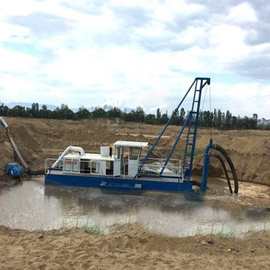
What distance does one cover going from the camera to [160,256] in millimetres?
11758

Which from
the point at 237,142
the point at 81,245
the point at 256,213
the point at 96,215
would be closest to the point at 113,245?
the point at 81,245

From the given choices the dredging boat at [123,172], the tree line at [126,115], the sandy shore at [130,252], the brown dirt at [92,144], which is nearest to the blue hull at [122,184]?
the dredging boat at [123,172]

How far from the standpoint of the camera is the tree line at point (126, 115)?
8200 cm

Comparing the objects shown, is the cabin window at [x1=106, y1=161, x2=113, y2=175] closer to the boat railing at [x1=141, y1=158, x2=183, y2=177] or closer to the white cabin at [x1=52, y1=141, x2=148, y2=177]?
the white cabin at [x1=52, y1=141, x2=148, y2=177]

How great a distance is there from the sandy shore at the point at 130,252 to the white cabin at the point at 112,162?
49.1 feet

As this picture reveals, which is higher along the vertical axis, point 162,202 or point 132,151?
point 132,151

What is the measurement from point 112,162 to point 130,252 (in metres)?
18.8

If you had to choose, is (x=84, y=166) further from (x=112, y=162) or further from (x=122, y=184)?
(x=122, y=184)

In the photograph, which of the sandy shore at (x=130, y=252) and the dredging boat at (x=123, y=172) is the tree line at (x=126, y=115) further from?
the sandy shore at (x=130, y=252)

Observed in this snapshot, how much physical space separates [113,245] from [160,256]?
172cm

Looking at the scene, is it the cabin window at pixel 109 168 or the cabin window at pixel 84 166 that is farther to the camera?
the cabin window at pixel 84 166

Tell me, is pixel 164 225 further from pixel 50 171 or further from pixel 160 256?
pixel 50 171

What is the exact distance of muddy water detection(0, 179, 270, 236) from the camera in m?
19.9

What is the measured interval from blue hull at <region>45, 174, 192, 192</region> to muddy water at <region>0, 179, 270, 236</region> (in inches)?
32.4
